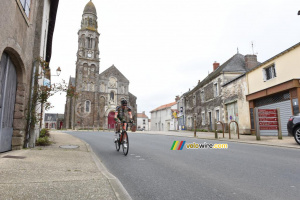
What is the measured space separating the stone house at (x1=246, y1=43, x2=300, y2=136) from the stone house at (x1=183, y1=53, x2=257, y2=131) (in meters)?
3.00

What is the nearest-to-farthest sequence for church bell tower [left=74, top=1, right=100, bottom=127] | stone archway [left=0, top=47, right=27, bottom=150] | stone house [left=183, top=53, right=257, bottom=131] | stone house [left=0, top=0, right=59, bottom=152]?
stone house [left=0, top=0, right=59, bottom=152], stone archway [left=0, top=47, right=27, bottom=150], stone house [left=183, top=53, right=257, bottom=131], church bell tower [left=74, top=1, right=100, bottom=127]

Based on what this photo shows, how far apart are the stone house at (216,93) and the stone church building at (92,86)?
20461mm

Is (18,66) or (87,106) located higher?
(87,106)

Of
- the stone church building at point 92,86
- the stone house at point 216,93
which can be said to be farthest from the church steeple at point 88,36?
the stone house at point 216,93

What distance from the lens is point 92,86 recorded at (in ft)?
143

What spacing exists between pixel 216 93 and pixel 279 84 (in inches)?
380

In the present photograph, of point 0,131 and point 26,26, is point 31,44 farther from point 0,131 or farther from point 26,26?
point 0,131

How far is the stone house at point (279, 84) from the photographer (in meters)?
12.6

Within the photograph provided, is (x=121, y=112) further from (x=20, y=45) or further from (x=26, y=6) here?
(x=26, y=6)

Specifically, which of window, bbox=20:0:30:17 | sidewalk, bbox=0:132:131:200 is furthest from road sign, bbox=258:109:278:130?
window, bbox=20:0:30:17

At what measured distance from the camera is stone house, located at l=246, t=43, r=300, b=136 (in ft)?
41.2

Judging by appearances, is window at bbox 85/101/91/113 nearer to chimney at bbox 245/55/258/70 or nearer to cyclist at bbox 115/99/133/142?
chimney at bbox 245/55/258/70

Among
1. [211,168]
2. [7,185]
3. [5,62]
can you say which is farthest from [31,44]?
[211,168]

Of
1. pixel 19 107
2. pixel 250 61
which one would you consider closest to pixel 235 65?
pixel 250 61
